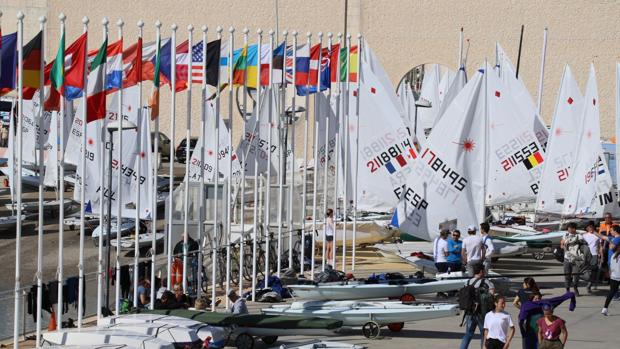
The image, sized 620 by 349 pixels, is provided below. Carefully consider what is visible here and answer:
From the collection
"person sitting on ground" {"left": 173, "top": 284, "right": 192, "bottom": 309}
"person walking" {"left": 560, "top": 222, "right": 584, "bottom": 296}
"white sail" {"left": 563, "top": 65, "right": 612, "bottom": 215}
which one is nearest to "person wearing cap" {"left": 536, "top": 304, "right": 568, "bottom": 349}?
"person sitting on ground" {"left": 173, "top": 284, "right": 192, "bottom": 309}

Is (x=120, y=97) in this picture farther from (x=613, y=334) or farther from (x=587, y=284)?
(x=587, y=284)

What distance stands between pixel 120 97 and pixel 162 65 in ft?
7.31

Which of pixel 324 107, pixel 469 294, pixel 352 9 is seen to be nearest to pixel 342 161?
pixel 324 107

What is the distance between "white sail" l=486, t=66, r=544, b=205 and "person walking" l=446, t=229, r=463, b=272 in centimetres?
457

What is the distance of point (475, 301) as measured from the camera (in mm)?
20453

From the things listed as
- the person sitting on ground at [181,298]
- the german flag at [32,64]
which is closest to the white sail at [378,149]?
the person sitting on ground at [181,298]

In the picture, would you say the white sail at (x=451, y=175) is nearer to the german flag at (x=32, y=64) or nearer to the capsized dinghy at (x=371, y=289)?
the capsized dinghy at (x=371, y=289)

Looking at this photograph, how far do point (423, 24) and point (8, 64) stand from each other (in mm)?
38650

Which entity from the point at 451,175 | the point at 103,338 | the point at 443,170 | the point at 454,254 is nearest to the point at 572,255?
the point at 454,254

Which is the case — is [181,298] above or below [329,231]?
below

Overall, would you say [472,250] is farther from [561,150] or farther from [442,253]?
[561,150]

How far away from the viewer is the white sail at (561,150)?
3372 cm

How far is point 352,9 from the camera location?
58750 mm

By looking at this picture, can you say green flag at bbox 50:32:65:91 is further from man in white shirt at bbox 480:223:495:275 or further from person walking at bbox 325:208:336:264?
person walking at bbox 325:208:336:264
